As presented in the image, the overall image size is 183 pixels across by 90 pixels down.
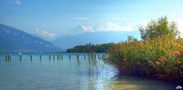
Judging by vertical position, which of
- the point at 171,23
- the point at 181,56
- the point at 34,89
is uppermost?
the point at 171,23

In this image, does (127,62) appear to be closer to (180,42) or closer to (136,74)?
(136,74)

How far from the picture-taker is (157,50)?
31.7 meters

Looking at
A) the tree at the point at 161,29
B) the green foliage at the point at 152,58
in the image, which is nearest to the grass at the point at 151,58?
the green foliage at the point at 152,58

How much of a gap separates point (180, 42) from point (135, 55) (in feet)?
12.6

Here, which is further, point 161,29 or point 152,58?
point 161,29

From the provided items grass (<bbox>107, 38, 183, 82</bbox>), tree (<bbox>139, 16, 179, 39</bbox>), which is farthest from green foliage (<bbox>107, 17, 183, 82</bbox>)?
tree (<bbox>139, 16, 179, 39</bbox>)

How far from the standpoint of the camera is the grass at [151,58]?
1078 inches

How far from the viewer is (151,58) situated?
3142cm

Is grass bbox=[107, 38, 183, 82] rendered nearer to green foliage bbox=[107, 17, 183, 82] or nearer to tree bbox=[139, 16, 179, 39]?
green foliage bbox=[107, 17, 183, 82]

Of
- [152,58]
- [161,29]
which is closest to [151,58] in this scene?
[152,58]

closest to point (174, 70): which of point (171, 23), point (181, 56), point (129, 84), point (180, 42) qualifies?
Answer: point (181, 56)

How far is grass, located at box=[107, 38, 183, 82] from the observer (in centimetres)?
2738

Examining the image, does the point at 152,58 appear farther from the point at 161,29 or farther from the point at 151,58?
the point at 161,29

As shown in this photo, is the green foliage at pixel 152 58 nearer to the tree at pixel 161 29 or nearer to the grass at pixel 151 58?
the grass at pixel 151 58
